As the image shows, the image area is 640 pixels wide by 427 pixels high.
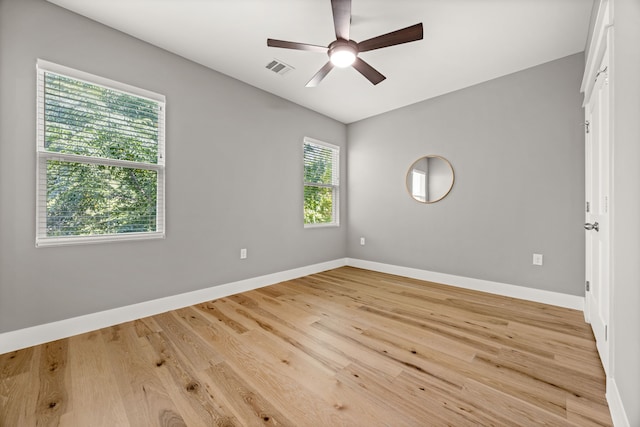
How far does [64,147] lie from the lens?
2.08 meters

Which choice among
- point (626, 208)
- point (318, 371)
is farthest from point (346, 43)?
point (318, 371)

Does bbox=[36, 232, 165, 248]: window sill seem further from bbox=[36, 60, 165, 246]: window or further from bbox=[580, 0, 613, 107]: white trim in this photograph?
bbox=[580, 0, 613, 107]: white trim

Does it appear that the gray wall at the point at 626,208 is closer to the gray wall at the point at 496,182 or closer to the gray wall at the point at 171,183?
the gray wall at the point at 496,182

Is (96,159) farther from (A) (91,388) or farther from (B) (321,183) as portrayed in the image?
(B) (321,183)

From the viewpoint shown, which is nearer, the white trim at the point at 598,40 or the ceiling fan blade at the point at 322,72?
the white trim at the point at 598,40

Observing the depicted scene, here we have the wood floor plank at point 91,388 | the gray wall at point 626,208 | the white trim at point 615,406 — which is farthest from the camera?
the wood floor plank at point 91,388

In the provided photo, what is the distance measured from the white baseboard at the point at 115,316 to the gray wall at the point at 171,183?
6 centimetres

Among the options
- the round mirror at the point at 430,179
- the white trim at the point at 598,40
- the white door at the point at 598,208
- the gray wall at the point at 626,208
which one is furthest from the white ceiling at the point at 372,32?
the gray wall at the point at 626,208

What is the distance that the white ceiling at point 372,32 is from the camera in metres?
2.08

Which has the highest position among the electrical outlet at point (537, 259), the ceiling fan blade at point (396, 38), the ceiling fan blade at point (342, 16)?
the ceiling fan blade at point (342, 16)

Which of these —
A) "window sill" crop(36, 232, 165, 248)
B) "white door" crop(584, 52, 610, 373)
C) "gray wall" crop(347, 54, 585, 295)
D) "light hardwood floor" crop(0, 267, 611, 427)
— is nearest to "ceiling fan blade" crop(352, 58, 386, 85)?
"white door" crop(584, 52, 610, 373)

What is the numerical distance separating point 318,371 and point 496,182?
301cm

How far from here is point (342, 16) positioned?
71.7 inches

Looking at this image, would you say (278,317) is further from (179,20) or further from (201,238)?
(179,20)
